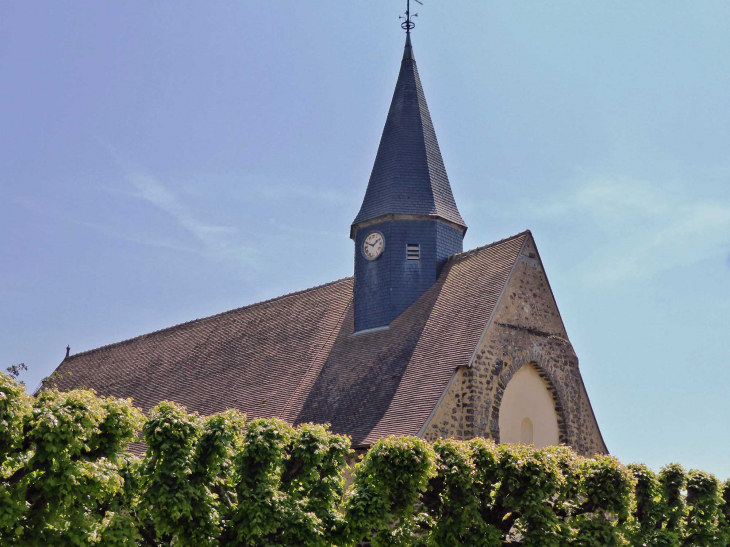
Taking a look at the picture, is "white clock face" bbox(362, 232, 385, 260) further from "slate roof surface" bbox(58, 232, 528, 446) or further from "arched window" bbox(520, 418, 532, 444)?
"arched window" bbox(520, 418, 532, 444)

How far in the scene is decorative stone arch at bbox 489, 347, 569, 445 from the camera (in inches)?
1115

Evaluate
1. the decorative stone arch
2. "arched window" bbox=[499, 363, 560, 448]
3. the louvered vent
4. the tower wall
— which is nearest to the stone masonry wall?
the decorative stone arch

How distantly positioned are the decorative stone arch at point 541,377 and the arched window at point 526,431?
4.86 ft

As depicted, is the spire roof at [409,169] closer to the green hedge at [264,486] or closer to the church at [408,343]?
the church at [408,343]

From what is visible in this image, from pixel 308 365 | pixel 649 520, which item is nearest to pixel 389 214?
pixel 308 365

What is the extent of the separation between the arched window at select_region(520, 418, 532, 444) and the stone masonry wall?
5.00 ft

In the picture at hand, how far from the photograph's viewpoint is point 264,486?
2000cm

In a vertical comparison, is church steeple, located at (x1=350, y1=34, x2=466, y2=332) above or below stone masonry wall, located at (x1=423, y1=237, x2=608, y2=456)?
above

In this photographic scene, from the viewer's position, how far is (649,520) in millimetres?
24812

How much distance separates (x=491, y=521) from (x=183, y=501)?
23.8ft

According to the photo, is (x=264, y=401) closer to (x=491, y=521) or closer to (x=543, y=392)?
(x=543, y=392)

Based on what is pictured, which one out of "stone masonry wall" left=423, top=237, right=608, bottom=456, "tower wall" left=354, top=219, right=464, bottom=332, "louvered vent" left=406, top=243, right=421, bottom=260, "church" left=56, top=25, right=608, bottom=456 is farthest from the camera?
"louvered vent" left=406, top=243, right=421, bottom=260

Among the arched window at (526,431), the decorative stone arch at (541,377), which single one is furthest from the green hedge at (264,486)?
the arched window at (526,431)

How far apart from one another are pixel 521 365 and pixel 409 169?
918cm
